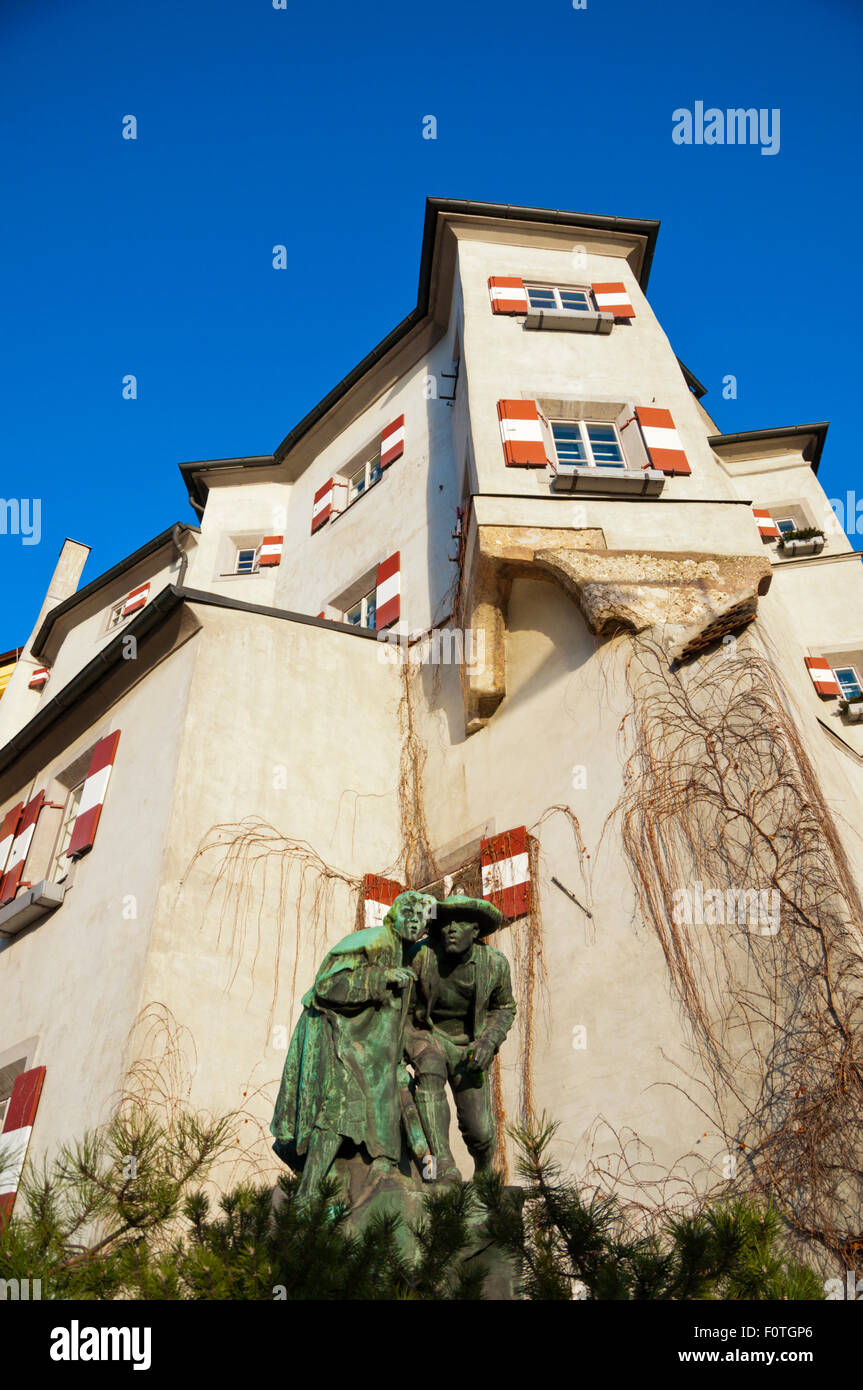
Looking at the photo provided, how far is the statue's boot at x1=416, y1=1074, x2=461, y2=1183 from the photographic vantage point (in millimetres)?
4926

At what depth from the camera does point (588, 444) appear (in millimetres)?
11922

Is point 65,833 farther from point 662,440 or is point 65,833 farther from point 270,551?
point 662,440

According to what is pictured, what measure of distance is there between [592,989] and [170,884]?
336cm

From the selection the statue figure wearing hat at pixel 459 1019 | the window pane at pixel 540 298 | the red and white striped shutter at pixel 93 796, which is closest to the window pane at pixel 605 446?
the window pane at pixel 540 298

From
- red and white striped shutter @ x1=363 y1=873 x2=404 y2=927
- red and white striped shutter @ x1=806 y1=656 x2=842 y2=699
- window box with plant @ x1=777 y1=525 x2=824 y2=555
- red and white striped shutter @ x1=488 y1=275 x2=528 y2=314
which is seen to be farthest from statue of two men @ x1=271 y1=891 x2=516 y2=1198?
window box with plant @ x1=777 y1=525 x2=824 y2=555

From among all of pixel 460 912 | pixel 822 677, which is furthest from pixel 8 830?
pixel 822 677

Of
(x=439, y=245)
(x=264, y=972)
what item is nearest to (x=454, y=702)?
(x=264, y=972)

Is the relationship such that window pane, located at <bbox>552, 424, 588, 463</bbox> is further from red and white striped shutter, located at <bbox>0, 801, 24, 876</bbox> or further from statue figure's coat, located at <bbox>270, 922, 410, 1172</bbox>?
statue figure's coat, located at <bbox>270, 922, 410, 1172</bbox>

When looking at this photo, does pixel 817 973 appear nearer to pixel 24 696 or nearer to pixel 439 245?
pixel 439 245

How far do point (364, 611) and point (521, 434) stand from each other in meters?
3.88

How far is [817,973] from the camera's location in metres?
6.90

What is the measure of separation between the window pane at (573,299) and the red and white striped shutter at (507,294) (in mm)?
630

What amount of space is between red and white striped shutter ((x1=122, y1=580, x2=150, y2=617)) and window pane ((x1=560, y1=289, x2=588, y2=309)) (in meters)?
8.95

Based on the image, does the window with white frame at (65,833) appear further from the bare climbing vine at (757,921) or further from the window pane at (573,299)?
the window pane at (573,299)
